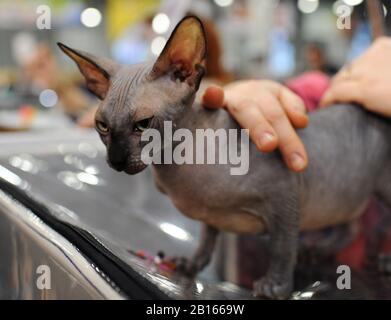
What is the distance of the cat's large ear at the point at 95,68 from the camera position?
456 millimetres

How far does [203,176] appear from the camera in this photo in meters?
0.50

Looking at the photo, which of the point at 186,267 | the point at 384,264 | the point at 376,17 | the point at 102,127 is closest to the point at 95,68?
the point at 102,127

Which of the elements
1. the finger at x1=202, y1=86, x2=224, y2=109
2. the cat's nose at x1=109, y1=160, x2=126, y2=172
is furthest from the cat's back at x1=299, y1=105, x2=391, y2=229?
the cat's nose at x1=109, y1=160, x2=126, y2=172

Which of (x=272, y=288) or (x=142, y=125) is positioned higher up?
(x=142, y=125)

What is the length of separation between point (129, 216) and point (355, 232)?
335 millimetres

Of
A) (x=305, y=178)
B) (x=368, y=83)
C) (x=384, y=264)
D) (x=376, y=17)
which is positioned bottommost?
(x=384, y=264)

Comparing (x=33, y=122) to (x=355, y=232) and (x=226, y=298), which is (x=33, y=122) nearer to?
(x=355, y=232)

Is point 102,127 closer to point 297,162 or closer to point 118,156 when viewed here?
point 118,156

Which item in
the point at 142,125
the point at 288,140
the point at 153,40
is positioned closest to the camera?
the point at 142,125

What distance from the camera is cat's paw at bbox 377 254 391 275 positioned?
2.17 feet

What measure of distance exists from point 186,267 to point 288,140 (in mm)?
196

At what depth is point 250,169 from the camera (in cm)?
52

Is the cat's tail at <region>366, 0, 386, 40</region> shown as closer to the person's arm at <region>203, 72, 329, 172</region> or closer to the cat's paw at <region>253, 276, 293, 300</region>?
the person's arm at <region>203, 72, 329, 172</region>
